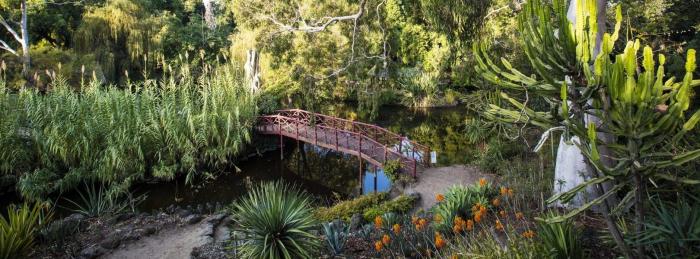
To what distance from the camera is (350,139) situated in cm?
1260

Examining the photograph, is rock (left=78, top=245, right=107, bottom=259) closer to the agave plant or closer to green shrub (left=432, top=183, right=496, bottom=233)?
the agave plant

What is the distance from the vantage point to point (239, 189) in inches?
434

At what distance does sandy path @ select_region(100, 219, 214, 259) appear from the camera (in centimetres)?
614

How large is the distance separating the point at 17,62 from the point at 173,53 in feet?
23.2

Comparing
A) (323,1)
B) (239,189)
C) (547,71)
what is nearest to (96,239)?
(239,189)

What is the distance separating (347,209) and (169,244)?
299 cm

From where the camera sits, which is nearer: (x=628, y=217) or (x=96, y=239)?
(x=628, y=217)

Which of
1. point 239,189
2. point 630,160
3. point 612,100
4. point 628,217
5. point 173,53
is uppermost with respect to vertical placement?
point 173,53

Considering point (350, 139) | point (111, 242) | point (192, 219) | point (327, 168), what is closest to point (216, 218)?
point (192, 219)

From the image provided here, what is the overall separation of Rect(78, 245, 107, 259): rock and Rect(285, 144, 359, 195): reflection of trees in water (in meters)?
6.04

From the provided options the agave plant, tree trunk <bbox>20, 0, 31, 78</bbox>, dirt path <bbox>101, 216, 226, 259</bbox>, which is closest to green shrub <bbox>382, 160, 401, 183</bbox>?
dirt path <bbox>101, 216, 226, 259</bbox>

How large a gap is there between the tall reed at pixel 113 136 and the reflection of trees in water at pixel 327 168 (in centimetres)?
211

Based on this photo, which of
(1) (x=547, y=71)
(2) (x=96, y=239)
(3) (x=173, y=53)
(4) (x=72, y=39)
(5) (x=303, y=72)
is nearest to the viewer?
(1) (x=547, y=71)

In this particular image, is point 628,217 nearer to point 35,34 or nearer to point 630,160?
point 630,160
